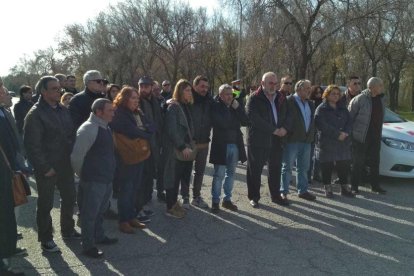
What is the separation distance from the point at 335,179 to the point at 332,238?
352 centimetres

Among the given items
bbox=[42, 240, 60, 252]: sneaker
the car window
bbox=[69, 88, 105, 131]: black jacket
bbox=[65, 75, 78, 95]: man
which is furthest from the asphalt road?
bbox=[65, 75, 78, 95]: man

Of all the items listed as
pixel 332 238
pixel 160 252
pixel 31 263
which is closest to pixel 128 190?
pixel 160 252

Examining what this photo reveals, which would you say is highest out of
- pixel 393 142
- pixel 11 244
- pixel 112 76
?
pixel 112 76

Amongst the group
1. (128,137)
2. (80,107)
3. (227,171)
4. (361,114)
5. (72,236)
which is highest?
(80,107)

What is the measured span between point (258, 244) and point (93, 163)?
2.12 m

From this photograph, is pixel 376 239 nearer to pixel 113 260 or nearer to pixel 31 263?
pixel 113 260

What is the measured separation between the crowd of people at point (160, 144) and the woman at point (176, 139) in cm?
1

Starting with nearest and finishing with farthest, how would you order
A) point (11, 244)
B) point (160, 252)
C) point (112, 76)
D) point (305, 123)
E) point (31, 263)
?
point (11, 244) → point (31, 263) → point (160, 252) → point (305, 123) → point (112, 76)

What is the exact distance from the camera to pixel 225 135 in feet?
20.8

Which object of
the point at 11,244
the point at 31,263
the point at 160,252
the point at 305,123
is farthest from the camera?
the point at 305,123

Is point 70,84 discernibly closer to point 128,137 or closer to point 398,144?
point 128,137

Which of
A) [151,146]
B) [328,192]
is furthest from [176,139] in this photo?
[328,192]

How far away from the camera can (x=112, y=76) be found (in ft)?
139

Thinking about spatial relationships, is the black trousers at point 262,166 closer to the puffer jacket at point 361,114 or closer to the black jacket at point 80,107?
the puffer jacket at point 361,114
